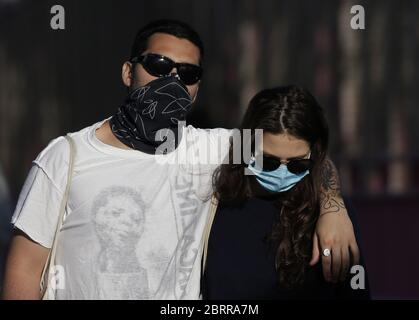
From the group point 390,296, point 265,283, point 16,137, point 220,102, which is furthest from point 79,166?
point 16,137

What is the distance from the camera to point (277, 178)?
338cm

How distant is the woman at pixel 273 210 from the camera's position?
3.27 m

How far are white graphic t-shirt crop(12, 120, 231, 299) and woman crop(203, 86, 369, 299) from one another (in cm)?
19

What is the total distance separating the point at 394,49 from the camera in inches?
283

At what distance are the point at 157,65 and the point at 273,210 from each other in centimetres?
70

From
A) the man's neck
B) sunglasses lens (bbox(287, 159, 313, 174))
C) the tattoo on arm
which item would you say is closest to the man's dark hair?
the man's neck

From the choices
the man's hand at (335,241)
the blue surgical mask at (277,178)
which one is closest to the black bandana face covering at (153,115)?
the blue surgical mask at (277,178)

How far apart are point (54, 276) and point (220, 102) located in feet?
17.3

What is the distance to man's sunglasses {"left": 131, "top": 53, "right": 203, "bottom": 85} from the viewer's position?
331 centimetres

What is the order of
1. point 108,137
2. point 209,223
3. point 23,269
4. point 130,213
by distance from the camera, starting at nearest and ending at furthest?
point 23,269 < point 130,213 < point 108,137 < point 209,223

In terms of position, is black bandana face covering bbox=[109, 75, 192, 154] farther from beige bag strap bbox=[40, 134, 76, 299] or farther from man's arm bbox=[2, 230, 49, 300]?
man's arm bbox=[2, 230, 49, 300]

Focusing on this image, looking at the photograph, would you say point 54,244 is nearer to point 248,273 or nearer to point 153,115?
point 153,115

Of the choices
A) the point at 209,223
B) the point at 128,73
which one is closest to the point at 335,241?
the point at 209,223

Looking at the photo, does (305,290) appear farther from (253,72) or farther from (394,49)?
(253,72)
